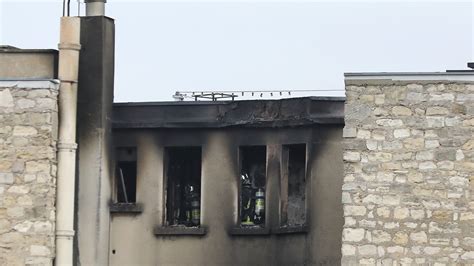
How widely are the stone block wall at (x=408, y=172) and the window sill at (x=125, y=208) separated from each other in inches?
147

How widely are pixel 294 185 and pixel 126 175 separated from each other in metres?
2.59

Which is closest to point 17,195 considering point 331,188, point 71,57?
point 71,57

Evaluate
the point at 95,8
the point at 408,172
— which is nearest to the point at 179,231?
the point at 95,8

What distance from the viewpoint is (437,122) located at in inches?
1062

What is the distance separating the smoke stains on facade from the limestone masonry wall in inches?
58.3

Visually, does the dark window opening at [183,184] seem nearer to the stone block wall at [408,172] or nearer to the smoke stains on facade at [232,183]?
the smoke stains on facade at [232,183]

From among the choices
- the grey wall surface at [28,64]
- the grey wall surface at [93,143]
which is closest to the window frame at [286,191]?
the grey wall surface at [93,143]

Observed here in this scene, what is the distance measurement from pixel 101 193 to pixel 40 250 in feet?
4.92

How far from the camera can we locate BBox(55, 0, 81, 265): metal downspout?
2838 cm

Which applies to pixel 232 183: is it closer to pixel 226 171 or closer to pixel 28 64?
pixel 226 171

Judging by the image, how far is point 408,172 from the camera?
27.0 meters

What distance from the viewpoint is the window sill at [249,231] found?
94.6 feet

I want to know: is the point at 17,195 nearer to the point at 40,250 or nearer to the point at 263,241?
the point at 40,250

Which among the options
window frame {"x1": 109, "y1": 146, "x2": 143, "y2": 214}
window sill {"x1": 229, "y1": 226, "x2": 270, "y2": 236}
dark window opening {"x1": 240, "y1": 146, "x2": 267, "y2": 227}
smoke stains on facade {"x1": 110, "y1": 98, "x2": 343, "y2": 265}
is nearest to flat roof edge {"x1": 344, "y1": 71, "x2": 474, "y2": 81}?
smoke stains on facade {"x1": 110, "y1": 98, "x2": 343, "y2": 265}
